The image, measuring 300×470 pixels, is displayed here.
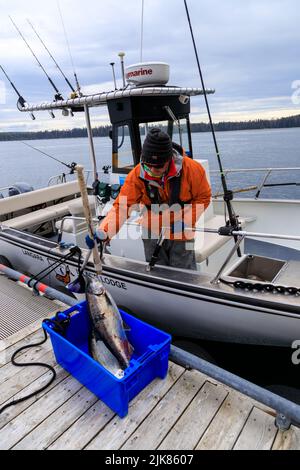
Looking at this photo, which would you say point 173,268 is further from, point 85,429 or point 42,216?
point 42,216

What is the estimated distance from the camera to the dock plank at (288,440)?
1991mm

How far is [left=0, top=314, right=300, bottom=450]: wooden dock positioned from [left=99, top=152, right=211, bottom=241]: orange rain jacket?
1345 millimetres

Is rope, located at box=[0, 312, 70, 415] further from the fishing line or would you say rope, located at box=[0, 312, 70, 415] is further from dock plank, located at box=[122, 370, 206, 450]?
dock plank, located at box=[122, 370, 206, 450]

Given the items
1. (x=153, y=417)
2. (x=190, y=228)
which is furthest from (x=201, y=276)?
(x=153, y=417)

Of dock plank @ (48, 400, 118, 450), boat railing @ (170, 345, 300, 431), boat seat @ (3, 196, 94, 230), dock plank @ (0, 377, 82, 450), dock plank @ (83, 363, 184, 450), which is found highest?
boat seat @ (3, 196, 94, 230)

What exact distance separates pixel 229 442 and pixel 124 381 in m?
0.77

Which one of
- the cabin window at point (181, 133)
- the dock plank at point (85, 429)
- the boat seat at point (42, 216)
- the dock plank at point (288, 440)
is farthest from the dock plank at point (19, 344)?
the cabin window at point (181, 133)

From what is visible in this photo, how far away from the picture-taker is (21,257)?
5008mm

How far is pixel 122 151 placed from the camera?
439 centimetres

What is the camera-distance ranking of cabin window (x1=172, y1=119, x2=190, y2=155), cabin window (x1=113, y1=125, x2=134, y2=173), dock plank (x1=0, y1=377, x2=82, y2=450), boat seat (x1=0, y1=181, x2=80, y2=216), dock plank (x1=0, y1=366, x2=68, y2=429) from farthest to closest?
boat seat (x1=0, y1=181, x2=80, y2=216)
cabin window (x1=172, y1=119, x2=190, y2=155)
cabin window (x1=113, y1=125, x2=134, y2=173)
dock plank (x1=0, y1=366, x2=68, y2=429)
dock plank (x1=0, y1=377, x2=82, y2=450)

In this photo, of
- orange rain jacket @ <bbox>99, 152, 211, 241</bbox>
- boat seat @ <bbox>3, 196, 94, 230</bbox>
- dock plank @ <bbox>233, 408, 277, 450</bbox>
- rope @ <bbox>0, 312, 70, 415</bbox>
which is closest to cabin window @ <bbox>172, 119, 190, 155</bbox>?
orange rain jacket @ <bbox>99, 152, 211, 241</bbox>

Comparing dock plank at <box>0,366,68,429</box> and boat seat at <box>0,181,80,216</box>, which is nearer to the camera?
dock plank at <box>0,366,68,429</box>

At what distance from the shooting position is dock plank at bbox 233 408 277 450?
202 centimetres

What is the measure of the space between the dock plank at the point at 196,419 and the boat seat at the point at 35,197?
4.82 m
